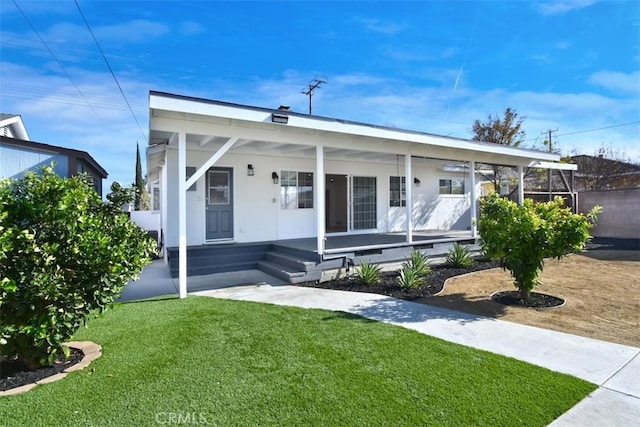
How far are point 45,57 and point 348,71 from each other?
12.2 metres

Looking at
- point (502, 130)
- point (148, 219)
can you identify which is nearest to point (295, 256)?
point (148, 219)

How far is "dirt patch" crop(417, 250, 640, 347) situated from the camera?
4.49m

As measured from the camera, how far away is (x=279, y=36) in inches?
463

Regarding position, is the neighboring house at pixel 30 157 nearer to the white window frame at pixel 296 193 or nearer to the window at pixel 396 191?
the white window frame at pixel 296 193

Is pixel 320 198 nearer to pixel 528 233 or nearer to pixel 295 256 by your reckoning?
pixel 295 256

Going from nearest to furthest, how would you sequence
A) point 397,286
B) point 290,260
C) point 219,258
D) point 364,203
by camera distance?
1. point 397,286
2. point 290,260
3. point 219,258
4. point 364,203

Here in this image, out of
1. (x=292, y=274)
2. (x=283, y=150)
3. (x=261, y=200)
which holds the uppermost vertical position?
(x=283, y=150)

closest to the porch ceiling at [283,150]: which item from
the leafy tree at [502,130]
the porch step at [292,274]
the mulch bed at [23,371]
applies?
the porch step at [292,274]

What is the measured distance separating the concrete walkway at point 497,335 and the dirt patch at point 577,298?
362 millimetres

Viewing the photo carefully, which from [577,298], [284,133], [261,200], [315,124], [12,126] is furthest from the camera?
[12,126]

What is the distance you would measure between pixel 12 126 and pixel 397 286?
589 inches

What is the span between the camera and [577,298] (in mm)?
5773

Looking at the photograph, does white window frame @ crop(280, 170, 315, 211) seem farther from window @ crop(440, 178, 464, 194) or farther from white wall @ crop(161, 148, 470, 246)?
window @ crop(440, 178, 464, 194)

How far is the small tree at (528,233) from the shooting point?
203 inches
